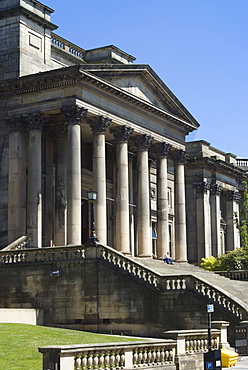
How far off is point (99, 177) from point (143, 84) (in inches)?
402

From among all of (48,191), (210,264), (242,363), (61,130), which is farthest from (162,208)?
(242,363)

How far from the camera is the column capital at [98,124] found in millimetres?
48688

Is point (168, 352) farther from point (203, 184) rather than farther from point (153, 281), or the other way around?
point (203, 184)

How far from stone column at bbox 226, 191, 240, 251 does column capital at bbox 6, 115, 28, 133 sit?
115 feet

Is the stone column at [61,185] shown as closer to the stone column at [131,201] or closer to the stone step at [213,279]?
the stone step at [213,279]

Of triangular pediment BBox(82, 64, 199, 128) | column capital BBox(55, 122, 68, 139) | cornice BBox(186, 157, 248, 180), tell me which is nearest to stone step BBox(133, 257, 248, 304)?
column capital BBox(55, 122, 68, 139)

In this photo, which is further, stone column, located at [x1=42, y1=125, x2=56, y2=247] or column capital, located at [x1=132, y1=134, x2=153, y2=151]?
column capital, located at [x1=132, y1=134, x2=153, y2=151]

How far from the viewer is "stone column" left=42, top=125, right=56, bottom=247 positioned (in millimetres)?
50344

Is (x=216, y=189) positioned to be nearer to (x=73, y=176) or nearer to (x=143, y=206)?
(x=143, y=206)

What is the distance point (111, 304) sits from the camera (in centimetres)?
3859

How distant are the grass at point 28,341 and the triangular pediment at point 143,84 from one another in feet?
70.7

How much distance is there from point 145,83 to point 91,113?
8.05 meters

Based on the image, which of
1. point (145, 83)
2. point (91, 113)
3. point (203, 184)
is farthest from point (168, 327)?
point (203, 184)

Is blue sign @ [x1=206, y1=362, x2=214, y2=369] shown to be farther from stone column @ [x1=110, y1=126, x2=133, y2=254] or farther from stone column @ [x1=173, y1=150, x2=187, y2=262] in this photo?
stone column @ [x1=173, y1=150, x2=187, y2=262]
